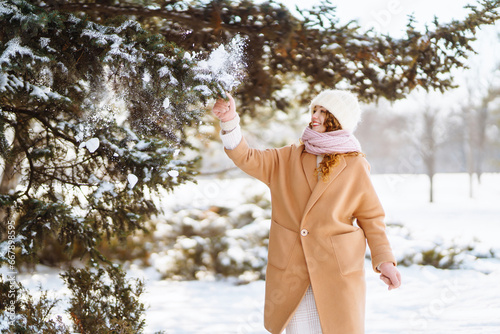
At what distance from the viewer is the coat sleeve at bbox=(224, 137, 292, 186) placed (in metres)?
2.26

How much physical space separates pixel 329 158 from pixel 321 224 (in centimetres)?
33

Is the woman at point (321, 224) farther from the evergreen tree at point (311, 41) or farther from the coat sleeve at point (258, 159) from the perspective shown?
the evergreen tree at point (311, 41)

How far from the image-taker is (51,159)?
3.42 m

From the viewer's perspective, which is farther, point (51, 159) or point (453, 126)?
point (453, 126)

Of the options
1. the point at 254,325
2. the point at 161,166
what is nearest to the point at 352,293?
the point at 161,166

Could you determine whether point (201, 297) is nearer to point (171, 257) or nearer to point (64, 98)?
point (171, 257)

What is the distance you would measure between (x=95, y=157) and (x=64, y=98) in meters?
0.65

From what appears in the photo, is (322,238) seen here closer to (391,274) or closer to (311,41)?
(391,274)

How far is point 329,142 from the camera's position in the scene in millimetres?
2314

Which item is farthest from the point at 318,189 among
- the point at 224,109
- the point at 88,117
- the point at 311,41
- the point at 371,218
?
the point at 88,117

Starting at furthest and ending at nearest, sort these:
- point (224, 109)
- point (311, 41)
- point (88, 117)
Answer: point (311, 41)
point (88, 117)
point (224, 109)

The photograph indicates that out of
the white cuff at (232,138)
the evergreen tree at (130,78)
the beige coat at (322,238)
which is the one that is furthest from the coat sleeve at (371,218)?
the evergreen tree at (130,78)

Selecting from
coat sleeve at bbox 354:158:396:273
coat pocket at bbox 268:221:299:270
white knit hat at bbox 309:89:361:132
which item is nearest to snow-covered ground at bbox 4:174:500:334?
coat pocket at bbox 268:221:299:270

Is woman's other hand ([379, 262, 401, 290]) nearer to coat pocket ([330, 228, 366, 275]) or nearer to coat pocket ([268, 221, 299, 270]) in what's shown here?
coat pocket ([330, 228, 366, 275])
